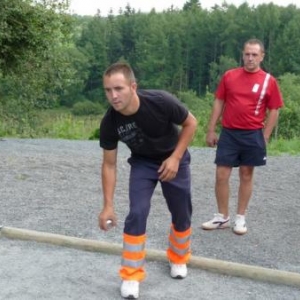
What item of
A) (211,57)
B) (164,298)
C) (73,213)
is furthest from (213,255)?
(211,57)

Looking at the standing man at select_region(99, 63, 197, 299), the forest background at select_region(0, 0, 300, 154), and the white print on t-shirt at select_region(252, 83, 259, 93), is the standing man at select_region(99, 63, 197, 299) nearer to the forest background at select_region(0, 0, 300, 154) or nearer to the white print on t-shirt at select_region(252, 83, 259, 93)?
the white print on t-shirt at select_region(252, 83, 259, 93)

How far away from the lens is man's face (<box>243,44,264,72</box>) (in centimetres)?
518

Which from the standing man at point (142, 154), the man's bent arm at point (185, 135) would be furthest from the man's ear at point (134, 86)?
the man's bent arm at point (185, 135)

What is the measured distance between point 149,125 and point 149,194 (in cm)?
52

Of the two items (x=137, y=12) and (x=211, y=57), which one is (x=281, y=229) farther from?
(x=137, y=12)

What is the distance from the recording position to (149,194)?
13.5 feet

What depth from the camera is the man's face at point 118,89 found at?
146 inches

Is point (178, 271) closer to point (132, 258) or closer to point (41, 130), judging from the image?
point (132, 258)

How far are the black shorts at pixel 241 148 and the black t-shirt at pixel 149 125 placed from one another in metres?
1.43

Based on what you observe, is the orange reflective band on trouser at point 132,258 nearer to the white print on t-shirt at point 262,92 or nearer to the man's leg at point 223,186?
the man's leg at point 223,186

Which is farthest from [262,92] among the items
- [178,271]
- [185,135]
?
[178,271]

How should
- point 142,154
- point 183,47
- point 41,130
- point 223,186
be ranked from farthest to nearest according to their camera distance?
point 183,47 < point 41,130 < point 223,186 < point 142,154

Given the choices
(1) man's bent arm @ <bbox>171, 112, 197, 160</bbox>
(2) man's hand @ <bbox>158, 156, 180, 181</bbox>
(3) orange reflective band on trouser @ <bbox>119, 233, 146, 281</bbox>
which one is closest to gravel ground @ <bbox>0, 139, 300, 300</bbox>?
(3) orange reflective band on trouser @ <bbox>119, 233, 146, 281</bbox>

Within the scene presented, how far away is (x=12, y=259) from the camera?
4.68 metres
